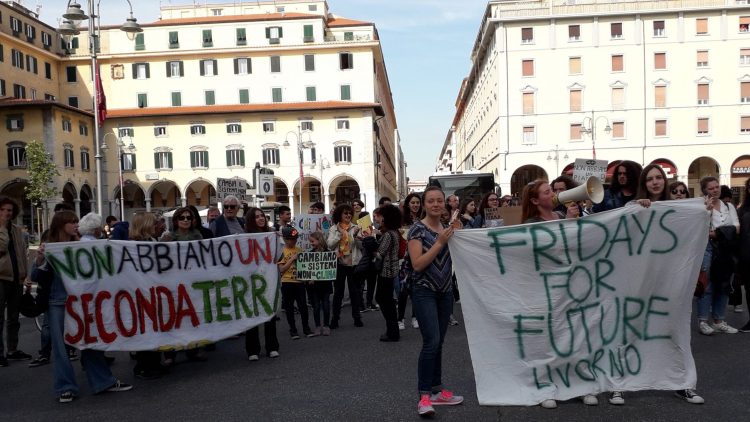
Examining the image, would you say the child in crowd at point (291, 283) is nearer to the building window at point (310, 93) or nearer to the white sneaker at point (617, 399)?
the white sneaker at point (617, 399)

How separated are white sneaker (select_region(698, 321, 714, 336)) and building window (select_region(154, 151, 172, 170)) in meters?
55.4

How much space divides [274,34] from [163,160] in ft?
52.1

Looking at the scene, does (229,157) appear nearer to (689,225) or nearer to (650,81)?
(650,81)

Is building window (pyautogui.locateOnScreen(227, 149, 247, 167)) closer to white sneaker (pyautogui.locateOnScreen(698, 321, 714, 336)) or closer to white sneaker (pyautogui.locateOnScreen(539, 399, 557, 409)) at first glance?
white sneaker (pyautogui.locateOnScreen(698, 321, 714, 336))

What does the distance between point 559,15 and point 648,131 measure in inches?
438

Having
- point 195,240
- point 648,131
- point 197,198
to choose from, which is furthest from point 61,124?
point 195,240

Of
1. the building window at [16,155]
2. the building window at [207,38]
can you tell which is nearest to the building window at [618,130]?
the building window at [207,38]

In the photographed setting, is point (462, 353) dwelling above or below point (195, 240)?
below

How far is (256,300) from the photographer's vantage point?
7.84 metres

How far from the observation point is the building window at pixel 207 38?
2489 inches

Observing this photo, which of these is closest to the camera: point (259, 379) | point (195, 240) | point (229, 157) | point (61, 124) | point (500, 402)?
point (500, 402)

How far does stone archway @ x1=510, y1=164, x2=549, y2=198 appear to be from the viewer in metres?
54.9

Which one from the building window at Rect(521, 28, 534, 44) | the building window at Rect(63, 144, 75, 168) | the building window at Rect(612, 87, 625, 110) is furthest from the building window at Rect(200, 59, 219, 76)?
the building window at Rect(612, 87, 625, 110)

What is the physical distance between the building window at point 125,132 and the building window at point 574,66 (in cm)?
3769
